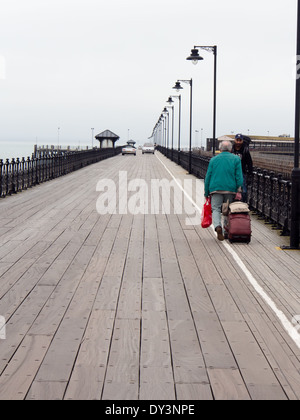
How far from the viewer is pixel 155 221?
1488cm

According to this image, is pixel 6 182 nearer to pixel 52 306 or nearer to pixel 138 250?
pixel 138 250

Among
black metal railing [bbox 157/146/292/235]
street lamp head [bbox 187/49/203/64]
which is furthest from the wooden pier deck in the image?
street lamp head [bbox 187/49/203/64]

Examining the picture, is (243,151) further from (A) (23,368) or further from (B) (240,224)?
(A) (23,368)

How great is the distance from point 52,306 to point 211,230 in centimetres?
689

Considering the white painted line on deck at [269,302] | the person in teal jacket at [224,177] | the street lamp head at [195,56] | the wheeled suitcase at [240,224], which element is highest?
the street lamp head at [195,56]

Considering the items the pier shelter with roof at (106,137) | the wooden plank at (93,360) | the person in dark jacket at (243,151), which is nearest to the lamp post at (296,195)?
the person in dark jacket at (243,151)

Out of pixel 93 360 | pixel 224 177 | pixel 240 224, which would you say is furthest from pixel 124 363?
pixel 224 177

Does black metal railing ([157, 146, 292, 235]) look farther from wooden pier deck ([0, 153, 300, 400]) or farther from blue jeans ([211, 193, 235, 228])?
blue jeans ([211, 193, 235, 228])

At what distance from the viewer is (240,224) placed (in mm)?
11656

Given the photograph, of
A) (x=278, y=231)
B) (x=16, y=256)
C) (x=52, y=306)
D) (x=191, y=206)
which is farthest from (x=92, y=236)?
(x=191, y=206)

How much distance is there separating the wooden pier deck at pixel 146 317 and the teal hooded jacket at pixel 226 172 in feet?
3.39

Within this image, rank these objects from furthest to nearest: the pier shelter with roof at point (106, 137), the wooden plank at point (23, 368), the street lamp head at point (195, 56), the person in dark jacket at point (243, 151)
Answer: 1. the pier shelter with roof at point (106, 137)
2. the street lamp head at point (195, 56)
3. the person in dark jacket at point (243, 151)
4. the wooden plank at point (23, 368)

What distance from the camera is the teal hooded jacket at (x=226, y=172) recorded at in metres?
12.0

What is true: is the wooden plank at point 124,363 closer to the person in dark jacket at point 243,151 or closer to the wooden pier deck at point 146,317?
the wooden pier deck at point 146,317
